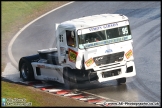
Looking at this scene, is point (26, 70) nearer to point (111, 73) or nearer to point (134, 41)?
point (111, 73)

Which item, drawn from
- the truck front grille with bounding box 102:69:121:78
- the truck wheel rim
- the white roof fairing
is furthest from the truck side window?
the truck wheel rim

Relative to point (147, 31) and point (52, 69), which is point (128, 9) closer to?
point (147, 31)

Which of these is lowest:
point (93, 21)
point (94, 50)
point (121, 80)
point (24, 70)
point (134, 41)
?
point (121, 80)

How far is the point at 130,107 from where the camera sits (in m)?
17.5

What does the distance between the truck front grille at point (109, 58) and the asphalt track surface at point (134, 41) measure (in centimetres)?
116

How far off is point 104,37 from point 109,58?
0.82 metres

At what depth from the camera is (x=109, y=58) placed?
19.9 metres

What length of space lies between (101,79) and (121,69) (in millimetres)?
880

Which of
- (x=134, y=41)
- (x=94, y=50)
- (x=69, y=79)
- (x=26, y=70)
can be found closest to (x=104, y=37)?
(x=94, y=50)

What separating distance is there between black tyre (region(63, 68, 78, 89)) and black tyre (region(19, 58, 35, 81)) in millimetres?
2138

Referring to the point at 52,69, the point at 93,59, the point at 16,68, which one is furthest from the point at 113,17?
the point at 16,68

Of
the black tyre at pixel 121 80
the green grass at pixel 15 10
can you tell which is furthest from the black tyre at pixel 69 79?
the green grass at pixel 15 10

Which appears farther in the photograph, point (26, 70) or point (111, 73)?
point (26, 70)

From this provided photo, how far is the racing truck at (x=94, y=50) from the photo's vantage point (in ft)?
64.6
